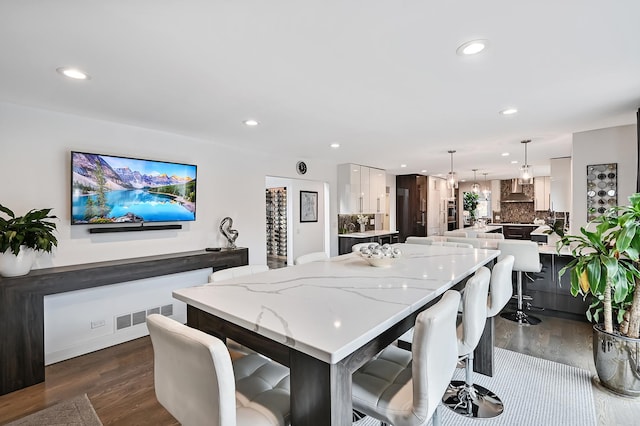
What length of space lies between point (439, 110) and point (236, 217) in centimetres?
297

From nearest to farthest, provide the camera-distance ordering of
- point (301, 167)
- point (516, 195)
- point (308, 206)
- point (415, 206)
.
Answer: point (301, 167) → point (308, 206) → point (415, 206) → point (516, 195)

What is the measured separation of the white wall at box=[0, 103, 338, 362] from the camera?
2764 mm

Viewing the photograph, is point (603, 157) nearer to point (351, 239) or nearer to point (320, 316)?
point (351, 239)

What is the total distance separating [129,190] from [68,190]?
51 cm

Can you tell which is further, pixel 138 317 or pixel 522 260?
pixel 522 260

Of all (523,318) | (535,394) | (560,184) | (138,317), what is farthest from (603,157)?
(138,317)

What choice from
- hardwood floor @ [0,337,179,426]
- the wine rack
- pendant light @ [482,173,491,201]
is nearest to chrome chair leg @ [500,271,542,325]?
hardwood floor @ [0,337,179,426]

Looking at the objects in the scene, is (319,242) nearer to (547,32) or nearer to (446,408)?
(446,408)

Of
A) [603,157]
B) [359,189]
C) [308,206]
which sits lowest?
[308,206]

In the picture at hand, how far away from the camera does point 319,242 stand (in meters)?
6.93

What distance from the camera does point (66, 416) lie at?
2.18 meters

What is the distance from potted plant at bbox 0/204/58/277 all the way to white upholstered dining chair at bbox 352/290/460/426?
273cm

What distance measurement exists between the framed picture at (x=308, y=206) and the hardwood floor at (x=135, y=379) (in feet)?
12.6

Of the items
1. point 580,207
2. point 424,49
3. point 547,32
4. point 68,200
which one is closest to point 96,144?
point 68,200
